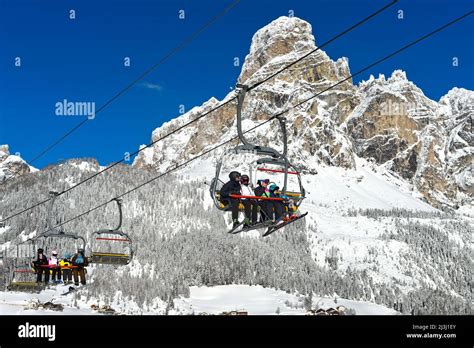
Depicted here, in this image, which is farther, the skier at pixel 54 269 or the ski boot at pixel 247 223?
the skier at pixel 54 269

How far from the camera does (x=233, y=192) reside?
19250 millimetres

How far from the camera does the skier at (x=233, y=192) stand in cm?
1903

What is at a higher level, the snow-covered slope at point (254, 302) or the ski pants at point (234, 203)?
the ski pants at point (234, 203)

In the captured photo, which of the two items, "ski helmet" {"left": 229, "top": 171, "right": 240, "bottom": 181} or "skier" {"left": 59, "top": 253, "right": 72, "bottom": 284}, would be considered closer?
"ski helmet" {"left": 229, "top": 171, "right": 240, "bottom": 181}

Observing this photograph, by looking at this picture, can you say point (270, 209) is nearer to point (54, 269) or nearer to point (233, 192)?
point (233, 192)

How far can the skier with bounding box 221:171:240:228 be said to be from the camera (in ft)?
62.4

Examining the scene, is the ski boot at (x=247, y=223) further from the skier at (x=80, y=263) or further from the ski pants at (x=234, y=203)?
the skier at (x=80, y=263)

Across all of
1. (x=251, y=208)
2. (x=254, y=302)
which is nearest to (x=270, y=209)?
(x=251, y=208)

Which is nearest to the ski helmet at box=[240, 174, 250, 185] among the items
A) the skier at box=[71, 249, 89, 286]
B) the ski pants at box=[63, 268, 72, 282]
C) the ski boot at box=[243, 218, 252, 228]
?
the ski boot at box=[243, 218, 252, 228]

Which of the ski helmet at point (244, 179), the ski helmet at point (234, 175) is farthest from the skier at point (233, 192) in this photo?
the ski helmet at point (244, 179)

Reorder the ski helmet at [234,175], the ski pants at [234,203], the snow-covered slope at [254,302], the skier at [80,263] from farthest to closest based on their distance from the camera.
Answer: the snow-covered slope at [254,302] → the skier at [80,263] → the ski helmet at [234,175] → the ski pants at [234,203]

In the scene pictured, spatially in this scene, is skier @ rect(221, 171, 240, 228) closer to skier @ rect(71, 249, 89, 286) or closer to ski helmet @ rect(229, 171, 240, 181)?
ski helmet @ rect(229, 171, 240, 181)
